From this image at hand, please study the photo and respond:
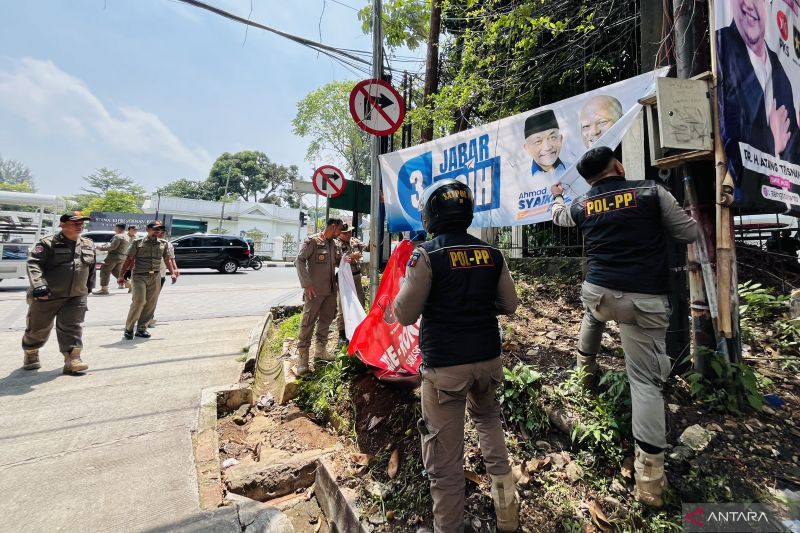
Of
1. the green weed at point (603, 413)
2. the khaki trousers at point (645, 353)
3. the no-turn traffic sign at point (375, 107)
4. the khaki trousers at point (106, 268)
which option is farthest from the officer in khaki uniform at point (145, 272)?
the khaki trousers at point (645, 353)

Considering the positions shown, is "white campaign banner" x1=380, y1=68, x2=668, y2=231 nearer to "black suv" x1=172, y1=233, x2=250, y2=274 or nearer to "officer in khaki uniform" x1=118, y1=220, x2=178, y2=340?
"officer in khaki uniform" x1=118, y1=220, x2=178, y2=340

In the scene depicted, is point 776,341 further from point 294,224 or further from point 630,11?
point 294,224

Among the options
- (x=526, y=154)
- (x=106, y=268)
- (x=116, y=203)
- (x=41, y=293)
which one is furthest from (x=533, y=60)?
(x=116, y=203)

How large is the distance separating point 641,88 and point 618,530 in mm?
2926

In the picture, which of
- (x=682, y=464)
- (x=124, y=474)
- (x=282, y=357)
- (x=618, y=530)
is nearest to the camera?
(x=618, y=530)

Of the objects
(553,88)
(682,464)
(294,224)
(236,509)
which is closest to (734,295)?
(682,464)

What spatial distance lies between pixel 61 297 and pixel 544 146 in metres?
5.57

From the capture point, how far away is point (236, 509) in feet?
7.59

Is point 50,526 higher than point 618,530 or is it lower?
lower

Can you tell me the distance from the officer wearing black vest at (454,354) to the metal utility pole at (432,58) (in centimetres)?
581

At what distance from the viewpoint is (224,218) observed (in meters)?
34.6

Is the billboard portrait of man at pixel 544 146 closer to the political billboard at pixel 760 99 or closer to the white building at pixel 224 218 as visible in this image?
the political billboard at pixel 760 99

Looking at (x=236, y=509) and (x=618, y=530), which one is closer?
(x=618, y=530)

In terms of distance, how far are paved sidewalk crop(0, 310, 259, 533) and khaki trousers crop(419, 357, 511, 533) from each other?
62.0 inches
